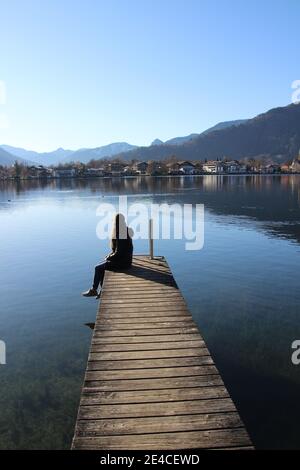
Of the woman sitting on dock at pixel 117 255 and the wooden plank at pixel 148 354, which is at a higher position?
the woman sitting on dock at pixel 117 255

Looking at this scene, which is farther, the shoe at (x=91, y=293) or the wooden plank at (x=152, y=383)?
the shoe at (x=91, y=293)

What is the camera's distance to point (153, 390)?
793cm

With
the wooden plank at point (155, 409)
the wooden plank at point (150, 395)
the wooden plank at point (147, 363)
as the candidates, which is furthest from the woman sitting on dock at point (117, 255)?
the wooden plank at point (155, 409)

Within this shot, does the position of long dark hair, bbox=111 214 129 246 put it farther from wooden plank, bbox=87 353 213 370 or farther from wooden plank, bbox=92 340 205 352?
wooden plank, bbox=87 353 213 370

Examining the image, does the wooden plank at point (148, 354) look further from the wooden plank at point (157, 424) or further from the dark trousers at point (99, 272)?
the dark trousers at point (99, 272)

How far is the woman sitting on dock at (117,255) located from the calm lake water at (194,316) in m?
1.39

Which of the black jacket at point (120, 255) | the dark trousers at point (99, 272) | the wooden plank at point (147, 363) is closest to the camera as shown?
the wooden plank at point (147, 363)

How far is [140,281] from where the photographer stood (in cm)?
1655

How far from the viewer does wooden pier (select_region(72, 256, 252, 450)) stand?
6.52 meters

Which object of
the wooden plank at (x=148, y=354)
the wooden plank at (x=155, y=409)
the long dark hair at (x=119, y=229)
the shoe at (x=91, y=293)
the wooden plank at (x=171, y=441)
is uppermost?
the long dark hair at (x=119, y=229)

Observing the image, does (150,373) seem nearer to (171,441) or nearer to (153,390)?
(153,390)

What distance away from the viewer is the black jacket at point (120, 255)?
1786 cm

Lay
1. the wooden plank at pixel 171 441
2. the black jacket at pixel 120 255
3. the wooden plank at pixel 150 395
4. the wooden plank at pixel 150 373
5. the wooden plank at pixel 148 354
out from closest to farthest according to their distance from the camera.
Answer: the wooden plank at pixel 171 441 → the wooden plank at pixel 150 395 → the wooden plank at pixel 150 373 → the wooden plank at pixel 148 354 → the black jacket at pixel 120 255

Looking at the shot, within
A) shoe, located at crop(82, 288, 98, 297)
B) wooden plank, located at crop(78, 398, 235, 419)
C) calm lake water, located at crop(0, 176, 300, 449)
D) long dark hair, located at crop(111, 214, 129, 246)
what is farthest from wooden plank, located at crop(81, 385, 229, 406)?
shoe, located at crop(82, 288, 98, 297)
